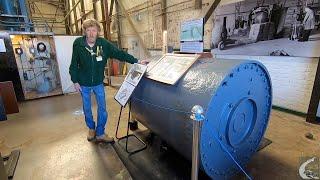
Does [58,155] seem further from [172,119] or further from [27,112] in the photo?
[27,112]

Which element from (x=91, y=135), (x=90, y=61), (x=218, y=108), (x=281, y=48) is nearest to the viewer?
(x=218, y=108)

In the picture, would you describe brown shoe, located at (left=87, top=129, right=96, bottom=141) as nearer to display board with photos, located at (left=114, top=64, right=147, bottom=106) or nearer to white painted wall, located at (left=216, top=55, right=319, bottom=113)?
display board with photos, located at (left=114, top=64, right=147, bottom=106)

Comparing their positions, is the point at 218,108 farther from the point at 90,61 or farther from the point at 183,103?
the point at 90,61

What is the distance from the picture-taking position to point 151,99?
1935 millimetres

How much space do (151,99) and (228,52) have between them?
8.97 feet

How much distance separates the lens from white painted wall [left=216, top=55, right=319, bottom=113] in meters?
3.02

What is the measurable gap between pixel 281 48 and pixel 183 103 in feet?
8.46

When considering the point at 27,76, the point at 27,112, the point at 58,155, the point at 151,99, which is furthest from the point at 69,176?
the point at 27,76

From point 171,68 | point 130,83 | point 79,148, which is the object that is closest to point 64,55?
point 79,148

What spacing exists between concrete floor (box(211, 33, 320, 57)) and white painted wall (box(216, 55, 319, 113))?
0.36 ft

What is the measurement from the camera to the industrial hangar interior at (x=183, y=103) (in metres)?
1.57

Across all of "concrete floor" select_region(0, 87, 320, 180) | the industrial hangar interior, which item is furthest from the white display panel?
"concrete floor" select_region(0, 87, 320, 180)

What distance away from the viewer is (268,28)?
10.8 feet

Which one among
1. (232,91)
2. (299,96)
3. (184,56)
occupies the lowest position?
(299,96)
